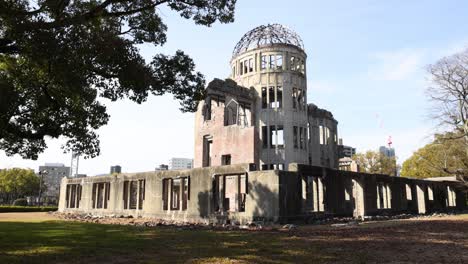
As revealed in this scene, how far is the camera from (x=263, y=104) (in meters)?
39.0

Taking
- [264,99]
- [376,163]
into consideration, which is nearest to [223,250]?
[264,99]

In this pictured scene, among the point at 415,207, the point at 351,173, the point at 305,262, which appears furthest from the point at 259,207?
the point at 415,207

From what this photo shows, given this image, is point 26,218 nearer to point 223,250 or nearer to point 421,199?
point 223,250

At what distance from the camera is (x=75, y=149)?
1608cm

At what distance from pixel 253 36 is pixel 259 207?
940 inches

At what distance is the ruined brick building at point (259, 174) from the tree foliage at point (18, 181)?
138 feet

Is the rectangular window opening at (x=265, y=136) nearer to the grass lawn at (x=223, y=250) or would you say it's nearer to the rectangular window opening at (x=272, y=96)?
the rectangular window opening at (x=272, y=96)

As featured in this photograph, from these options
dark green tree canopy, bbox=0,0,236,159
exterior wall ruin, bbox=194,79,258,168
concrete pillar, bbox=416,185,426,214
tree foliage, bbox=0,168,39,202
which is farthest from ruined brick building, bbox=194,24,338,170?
tree foliage, bbox=0,168,39,202

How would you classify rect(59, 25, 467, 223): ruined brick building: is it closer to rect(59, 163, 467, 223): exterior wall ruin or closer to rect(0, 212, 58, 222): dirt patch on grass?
rect(59, 163, 467, 223): exterior wall ruin

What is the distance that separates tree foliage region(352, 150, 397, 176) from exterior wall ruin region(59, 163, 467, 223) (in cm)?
2314

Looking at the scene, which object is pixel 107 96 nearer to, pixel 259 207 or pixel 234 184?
pixel 259 207

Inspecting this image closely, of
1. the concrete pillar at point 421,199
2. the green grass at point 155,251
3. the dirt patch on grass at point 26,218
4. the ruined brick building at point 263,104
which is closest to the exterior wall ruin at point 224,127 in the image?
the ruined brick building at point 263,104

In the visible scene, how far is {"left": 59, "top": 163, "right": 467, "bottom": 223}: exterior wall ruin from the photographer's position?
20391 millimetres

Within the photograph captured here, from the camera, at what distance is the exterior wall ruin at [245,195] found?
20391 mm
